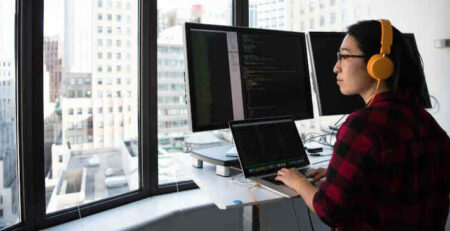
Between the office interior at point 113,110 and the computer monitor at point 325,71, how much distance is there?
138mm

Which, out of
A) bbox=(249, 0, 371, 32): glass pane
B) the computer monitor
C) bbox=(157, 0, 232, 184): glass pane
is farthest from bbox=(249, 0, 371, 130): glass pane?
the computer monitor

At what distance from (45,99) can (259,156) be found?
1.01 metres

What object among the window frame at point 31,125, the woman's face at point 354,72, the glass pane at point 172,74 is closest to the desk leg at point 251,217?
the woman's face at point 354,72

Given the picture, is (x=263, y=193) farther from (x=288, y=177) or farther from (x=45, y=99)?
(x=45, y=99)

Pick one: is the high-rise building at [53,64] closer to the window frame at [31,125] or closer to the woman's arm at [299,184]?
the window frame at [31,125]

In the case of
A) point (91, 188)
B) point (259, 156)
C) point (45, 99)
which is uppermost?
point (45, 99)

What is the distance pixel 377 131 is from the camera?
2.95 feet

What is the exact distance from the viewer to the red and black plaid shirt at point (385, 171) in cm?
90

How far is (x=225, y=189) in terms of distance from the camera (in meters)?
1.25

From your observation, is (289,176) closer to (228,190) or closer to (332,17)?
(228,190)

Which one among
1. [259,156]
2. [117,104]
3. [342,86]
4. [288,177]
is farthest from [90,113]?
[342,86]

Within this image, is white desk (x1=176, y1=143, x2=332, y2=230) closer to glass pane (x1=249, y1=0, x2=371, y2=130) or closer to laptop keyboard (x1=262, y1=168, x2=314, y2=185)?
laptop keyboard (x1=262, y1=168, x2=314, y2=185)

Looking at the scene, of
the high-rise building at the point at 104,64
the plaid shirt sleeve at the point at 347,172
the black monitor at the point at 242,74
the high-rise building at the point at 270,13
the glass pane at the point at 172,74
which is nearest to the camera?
the plaid shirt sleeve at the point at 347,172

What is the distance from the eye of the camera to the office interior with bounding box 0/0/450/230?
1.55 metres
